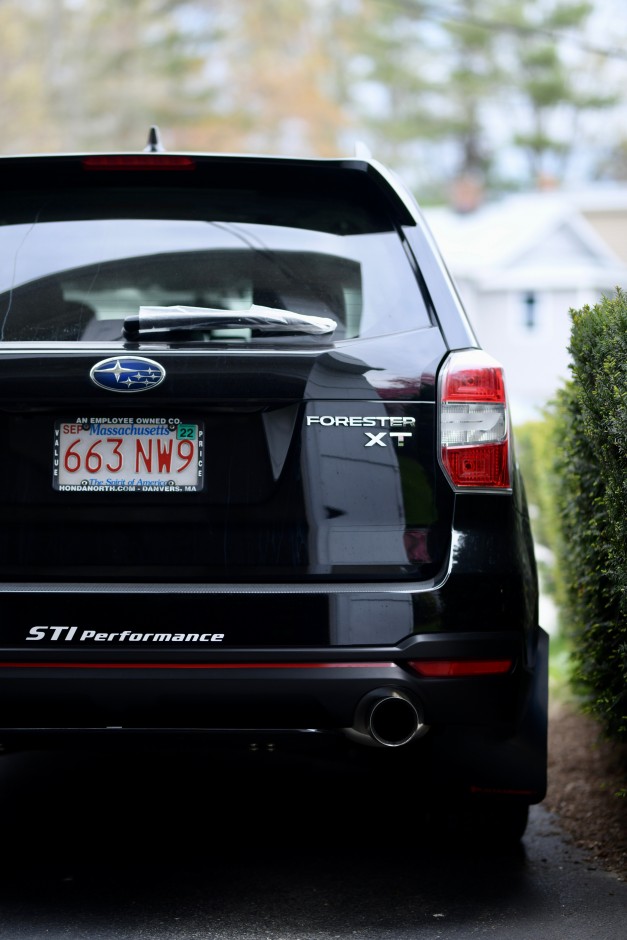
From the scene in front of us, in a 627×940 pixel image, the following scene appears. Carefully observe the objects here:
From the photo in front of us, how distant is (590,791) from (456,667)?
1990mm

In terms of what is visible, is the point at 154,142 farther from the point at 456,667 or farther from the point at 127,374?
the point at 456,667

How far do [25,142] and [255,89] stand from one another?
9957mm

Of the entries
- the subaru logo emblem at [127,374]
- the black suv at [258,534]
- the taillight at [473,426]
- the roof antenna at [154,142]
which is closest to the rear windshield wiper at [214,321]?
the black suv at [258,534]

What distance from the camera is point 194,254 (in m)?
3.45

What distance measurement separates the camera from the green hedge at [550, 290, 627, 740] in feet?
11.2

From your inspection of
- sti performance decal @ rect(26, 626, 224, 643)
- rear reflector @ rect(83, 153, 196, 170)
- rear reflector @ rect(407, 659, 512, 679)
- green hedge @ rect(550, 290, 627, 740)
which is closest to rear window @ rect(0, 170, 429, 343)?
rear reflector @ rect(83, 153, 196, 170)

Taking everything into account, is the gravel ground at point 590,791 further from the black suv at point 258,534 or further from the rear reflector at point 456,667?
the black suv at point 258,534

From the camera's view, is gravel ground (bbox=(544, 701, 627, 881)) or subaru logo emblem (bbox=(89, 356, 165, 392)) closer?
subaru logo emblem (bbox=(89, 356, 165, 392))

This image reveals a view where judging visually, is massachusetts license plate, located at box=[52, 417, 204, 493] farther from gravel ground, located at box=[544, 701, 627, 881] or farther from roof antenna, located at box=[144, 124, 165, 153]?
gravel ground, located at box=[544, 701, 627, 881]

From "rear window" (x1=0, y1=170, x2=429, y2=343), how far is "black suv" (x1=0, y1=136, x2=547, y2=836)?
0.36ft

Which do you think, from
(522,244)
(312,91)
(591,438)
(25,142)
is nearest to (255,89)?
(312,91)

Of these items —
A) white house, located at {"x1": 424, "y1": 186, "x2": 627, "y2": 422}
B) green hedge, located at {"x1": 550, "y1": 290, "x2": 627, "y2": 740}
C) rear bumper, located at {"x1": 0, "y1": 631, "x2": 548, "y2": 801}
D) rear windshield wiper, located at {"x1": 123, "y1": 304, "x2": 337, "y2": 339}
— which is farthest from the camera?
white house, located at {"x1": 424, "y1": 186, "x2": 627, "y2": 422}

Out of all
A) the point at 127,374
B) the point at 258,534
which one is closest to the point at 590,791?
the point at 258,534

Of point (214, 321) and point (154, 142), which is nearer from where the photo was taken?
point (214, 321)
